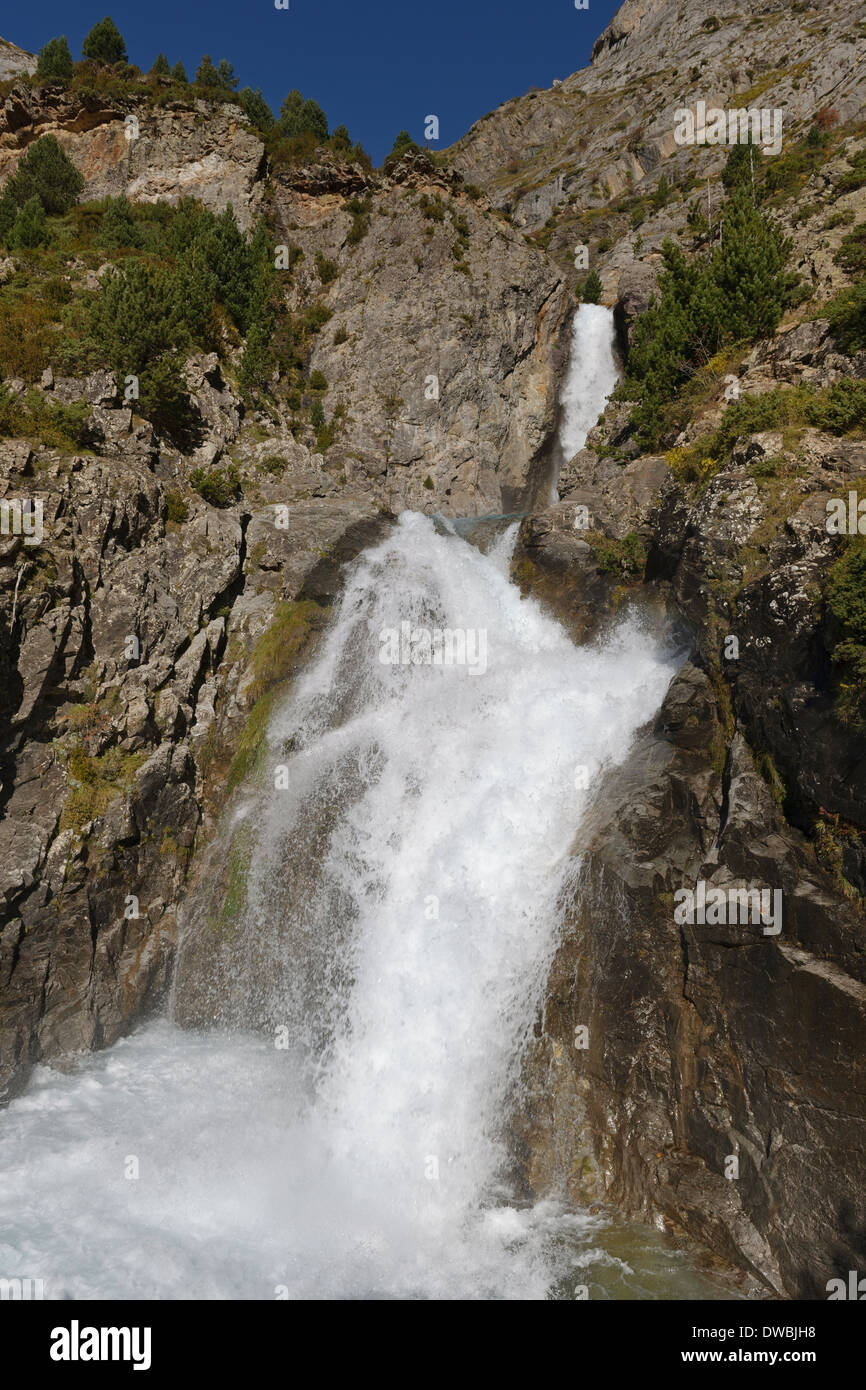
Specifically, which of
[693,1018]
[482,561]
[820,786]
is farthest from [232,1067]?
[482,561]

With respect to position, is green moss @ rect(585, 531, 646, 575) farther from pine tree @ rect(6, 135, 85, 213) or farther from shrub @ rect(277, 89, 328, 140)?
shrub @ rect(277, 89, 328, 140)

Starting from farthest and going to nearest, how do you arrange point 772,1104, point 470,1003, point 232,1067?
1. point 232,1067
2. point 470,1003
3. point 772,1104

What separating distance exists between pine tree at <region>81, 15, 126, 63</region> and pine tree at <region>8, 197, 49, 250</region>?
30.5 m

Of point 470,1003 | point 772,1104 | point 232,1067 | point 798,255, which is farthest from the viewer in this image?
point 798,255

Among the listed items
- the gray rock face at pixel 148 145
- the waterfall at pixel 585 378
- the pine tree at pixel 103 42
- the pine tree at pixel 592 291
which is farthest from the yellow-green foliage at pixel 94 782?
the pine tree at pixel 103 42

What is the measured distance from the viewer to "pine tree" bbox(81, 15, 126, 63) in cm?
5262

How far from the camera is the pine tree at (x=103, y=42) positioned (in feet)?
173

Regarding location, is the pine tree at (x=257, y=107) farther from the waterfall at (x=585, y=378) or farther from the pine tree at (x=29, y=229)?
the waterfall at (x=585, y=378)

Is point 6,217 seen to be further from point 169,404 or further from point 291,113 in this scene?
point 291,113

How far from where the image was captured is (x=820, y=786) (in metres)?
10.5

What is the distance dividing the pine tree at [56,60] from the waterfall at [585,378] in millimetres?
41999

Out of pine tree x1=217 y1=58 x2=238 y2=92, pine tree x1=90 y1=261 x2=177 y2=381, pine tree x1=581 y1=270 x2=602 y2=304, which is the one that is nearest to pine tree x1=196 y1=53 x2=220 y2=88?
Result: pine tree x1=217 y1=58 x2=238 y2=92
